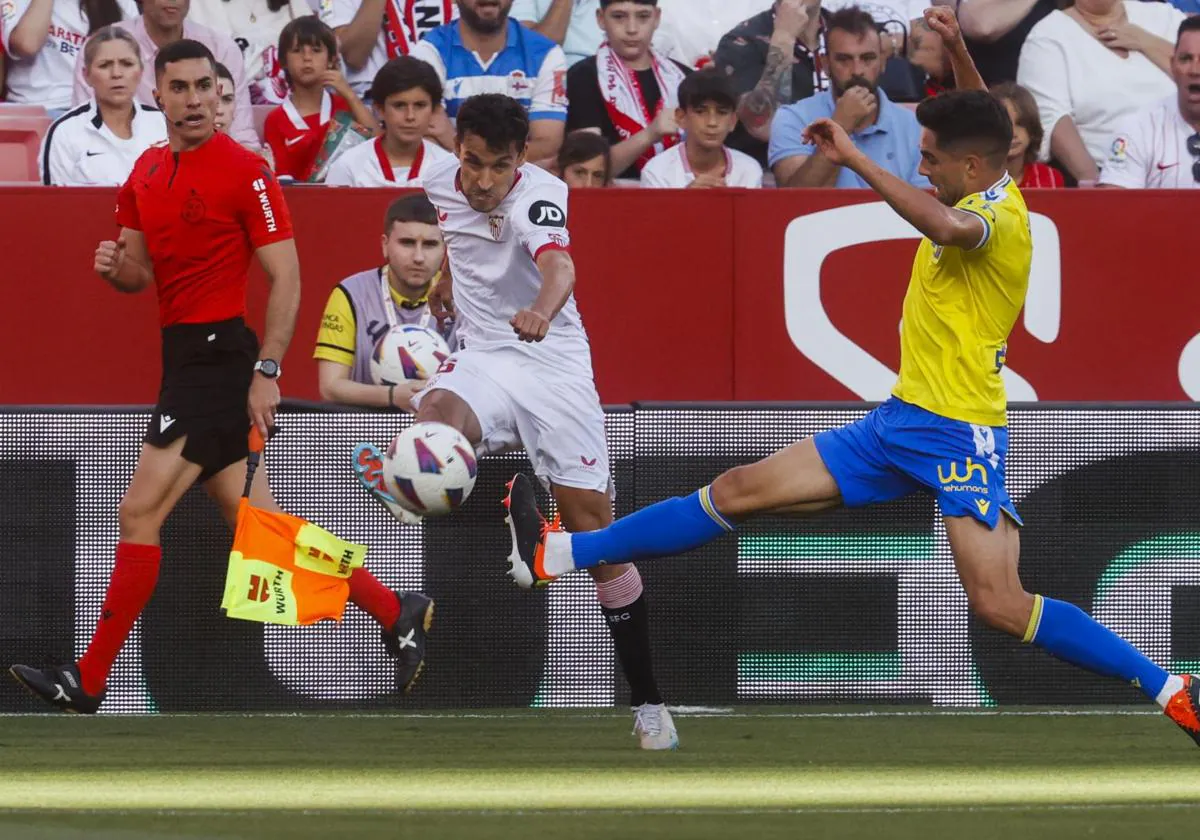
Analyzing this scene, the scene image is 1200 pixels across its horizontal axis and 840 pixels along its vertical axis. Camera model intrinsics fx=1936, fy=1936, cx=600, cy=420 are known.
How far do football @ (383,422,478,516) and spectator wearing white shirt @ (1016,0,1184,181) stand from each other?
5348 millimetres

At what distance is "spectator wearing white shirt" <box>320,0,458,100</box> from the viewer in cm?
1050

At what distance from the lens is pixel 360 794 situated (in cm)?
549

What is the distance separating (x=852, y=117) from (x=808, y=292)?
110cm

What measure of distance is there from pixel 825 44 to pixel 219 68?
3276 mm

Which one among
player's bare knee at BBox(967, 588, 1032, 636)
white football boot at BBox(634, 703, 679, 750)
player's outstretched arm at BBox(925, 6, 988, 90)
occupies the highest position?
player's outstretched arm at BBox(925, 6, 988, 90)

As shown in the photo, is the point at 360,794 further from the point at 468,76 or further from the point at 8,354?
the point at 468,76

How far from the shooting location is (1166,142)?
10.2 meters

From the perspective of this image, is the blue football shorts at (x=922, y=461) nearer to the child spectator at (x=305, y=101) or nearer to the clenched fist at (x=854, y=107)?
the clenched fist at (x=854, y=107)

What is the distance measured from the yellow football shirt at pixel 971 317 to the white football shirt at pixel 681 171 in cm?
405

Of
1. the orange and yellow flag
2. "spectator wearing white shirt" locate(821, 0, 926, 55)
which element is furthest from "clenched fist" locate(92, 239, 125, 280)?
"spectator wearing white shirt" locate(821, 0, 926, 55)

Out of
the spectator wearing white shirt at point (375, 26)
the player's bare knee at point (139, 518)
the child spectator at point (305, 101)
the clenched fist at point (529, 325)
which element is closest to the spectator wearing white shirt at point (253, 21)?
the spectator wearing white shirt at point (375, 26)

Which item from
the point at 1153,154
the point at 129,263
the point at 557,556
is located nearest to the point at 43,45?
the point at 129,263

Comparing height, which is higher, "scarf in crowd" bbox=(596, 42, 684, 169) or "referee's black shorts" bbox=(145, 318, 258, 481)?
"scarf in crowd" bbox=(596, 42, 684, 169)

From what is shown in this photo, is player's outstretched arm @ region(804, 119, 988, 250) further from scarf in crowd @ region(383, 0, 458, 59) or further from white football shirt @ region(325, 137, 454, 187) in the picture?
scarf in crowd @ region(383, 0, 458, 59)
